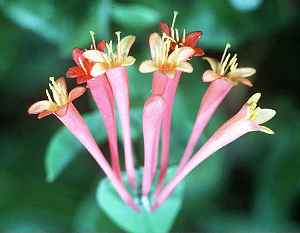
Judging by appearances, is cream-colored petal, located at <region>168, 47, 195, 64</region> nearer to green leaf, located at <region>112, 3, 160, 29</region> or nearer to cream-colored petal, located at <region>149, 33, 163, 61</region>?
cream-colored petal, located at <region>149, 33, 163, 61</region>

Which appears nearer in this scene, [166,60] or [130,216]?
[166,60]

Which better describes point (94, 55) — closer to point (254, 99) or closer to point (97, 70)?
point (97, 70)

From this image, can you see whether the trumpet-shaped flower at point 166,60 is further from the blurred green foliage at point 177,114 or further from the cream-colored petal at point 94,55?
the blurred green foliage at point 177,114

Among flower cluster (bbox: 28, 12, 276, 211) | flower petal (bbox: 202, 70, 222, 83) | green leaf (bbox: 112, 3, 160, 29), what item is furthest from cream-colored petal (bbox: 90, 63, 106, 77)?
green leaf (bbox: 112, 3, 160, 29)

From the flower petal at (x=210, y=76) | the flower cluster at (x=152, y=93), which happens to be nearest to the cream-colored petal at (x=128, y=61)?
the flower cluster at (x=152, y=93)

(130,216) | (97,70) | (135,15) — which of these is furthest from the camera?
(135,15)

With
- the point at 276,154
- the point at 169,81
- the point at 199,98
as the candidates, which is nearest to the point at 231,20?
the point at 199,98

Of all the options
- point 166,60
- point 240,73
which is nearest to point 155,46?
point 166,60

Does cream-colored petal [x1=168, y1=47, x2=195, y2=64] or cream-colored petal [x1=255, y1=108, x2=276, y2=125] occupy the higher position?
cream-colored petal [x1=168, y1=47, x2=195, y2=64]
